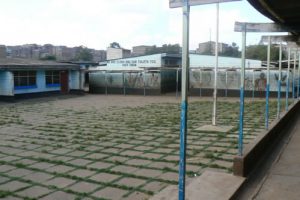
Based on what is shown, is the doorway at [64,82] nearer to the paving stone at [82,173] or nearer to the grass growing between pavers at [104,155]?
the grass growing between pavers at [104,155]

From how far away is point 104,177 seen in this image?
5.64m

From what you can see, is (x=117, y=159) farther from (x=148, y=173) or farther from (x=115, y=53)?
(x=115, y=53)

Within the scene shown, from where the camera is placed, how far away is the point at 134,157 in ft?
22.8

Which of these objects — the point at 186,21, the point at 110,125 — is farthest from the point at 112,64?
the point at 186,21

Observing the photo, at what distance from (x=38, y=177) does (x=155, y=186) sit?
203cm

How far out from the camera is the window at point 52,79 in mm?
24797

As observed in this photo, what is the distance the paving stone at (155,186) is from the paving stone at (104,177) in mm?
656

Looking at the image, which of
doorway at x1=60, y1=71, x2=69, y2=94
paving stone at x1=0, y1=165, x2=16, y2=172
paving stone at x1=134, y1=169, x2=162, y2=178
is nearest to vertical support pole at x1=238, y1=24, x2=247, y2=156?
paving stone at x1=134, y1=169, x2=162, y2=178

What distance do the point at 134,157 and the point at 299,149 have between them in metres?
3.34

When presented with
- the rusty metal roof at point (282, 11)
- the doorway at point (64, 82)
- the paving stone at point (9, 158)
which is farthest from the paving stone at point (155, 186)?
the doorway at point (64, 82)

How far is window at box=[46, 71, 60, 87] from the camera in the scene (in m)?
24.8

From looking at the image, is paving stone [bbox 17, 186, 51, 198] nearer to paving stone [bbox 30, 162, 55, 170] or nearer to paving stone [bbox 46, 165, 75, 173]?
paving stone [bbox 46, 165, 75, 173]

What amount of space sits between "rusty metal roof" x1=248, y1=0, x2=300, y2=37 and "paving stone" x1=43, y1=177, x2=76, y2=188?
3.95m

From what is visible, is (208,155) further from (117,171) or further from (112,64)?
(112,64)
